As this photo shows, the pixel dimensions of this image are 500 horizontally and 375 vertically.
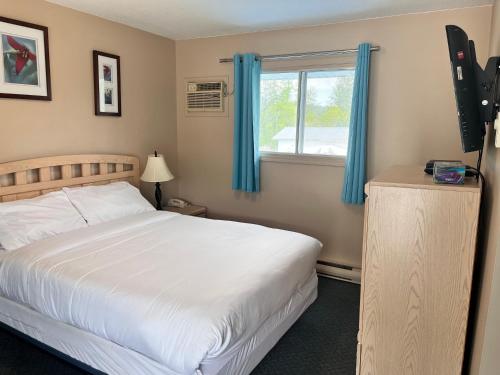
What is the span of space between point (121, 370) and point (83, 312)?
36cm

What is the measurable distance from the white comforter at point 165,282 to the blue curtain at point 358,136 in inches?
32.9

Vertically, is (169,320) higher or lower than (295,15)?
lower

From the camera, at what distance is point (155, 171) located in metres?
3.61

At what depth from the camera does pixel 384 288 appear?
139 cm

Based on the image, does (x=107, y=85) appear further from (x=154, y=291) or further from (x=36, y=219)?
(x=154, y=291)

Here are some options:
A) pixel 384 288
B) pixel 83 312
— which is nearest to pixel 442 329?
pixel 384 288

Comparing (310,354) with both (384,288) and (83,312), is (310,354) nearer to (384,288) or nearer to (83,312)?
(384,288)

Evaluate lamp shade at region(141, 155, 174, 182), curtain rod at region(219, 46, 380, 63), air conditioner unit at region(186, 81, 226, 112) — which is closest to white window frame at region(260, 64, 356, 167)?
curtain rod at region(219, 46, 380, 63)

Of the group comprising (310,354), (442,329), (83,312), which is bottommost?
(310,354)

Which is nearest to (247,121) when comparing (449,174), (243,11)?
(243,11)

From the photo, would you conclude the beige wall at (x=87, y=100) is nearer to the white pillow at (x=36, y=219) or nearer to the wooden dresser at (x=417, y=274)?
the white pillow at (x=36, y=219)

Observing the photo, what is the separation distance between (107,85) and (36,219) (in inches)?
58.8

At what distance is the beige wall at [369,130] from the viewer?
2.99 m

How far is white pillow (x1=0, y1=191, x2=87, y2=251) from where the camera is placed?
2.42 metres
